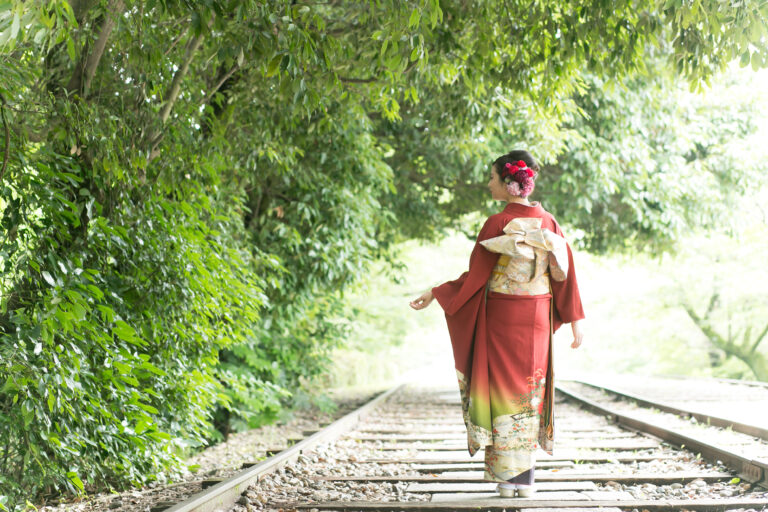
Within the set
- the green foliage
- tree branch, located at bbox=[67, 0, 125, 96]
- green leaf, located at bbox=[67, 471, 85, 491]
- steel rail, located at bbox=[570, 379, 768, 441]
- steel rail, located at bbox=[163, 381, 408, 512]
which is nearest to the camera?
steel rail, located at bbox=[163, 381, 408, 512]

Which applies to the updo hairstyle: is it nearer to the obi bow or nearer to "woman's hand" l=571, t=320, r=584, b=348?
the obi bow

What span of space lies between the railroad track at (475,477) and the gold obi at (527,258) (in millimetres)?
1180

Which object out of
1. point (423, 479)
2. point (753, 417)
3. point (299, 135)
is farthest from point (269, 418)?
point (753, 417)

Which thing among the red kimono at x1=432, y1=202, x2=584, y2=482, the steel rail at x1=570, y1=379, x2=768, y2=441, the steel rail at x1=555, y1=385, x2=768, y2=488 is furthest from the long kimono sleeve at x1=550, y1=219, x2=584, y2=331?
the steel rail at x1=570, y1=379, x2=768, y2=441

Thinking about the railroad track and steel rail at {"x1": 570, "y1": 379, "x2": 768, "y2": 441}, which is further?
steel rail at {"x1": 570, "y1": 379, "x2": 768, "y2": 441}

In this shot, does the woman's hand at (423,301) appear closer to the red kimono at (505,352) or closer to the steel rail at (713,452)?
the red kimono at (505,352)

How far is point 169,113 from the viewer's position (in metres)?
4.71

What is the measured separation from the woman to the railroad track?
369 millimetres

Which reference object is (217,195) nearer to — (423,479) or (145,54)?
(145,54)

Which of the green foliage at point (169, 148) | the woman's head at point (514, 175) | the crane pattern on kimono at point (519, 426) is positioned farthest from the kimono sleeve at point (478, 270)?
the green foliage at point (169, 148)

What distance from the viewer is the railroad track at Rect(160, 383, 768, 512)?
343cm

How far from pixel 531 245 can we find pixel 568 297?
43 centimetres

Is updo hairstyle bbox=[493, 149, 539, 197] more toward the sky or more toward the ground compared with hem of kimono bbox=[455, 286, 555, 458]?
more toward the sky

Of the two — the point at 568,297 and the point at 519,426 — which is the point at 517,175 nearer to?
the point at 568,297
